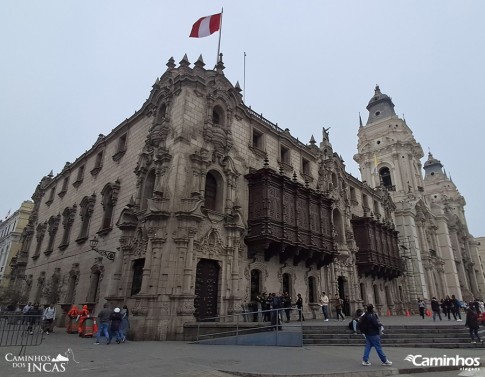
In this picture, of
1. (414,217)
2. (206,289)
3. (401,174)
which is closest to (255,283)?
(206,289)

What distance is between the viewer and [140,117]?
2416cm

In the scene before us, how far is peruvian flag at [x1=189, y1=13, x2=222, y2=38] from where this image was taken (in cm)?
2052

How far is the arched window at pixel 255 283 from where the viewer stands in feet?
64.5

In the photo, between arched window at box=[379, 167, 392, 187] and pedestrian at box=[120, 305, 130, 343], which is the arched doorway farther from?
arched window at box=[379, 167, 392, 187]

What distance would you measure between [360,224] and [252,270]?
611 inches

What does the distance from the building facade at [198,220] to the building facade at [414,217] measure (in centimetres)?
1107

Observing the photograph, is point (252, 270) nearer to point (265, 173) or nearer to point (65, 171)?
point (265, 173)

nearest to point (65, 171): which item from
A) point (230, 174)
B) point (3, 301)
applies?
point (3, 301)

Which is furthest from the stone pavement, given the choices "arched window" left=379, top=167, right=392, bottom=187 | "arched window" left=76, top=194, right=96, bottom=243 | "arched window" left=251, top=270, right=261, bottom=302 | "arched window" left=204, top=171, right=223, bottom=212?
"arched window" left=379, top=167, right=392, bottom=187

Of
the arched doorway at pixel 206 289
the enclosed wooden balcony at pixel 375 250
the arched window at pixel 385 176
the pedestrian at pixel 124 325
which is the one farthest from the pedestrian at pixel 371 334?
the arched window at pixel 385 176

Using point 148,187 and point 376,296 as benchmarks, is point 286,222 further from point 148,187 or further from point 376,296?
point 376,296

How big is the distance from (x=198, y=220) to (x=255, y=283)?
599 cm

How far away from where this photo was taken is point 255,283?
20.0m

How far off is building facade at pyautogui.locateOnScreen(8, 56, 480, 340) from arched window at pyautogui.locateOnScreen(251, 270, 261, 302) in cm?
8
